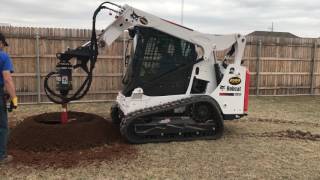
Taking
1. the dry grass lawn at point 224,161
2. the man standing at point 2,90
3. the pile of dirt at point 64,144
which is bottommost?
the dry grass lawn at point 224,161

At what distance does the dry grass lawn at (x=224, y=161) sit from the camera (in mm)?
5910

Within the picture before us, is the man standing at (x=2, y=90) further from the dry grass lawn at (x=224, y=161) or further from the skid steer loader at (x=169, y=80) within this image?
the skid steer loader at (x=169, y=80)

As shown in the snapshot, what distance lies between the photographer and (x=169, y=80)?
8.09 metres

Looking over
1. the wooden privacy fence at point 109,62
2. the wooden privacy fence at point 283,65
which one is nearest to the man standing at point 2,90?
the wooden privacy fence at point 109,62

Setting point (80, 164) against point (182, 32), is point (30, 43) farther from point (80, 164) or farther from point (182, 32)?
point (80, 164)

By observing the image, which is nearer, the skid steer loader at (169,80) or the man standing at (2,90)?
the man standing at (2,90)

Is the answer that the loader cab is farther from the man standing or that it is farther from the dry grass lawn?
the man standing

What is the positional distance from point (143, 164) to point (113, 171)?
590 mm

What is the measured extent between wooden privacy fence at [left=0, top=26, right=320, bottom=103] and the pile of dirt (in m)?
3.50

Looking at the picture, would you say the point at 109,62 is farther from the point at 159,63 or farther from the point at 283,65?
the point at 283,65

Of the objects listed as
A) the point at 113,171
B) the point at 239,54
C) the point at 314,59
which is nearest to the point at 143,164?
the point at 113,171

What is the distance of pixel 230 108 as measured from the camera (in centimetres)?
838

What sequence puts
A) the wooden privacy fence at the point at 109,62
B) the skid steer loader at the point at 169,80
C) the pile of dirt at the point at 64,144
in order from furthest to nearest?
the wooden privacy fence at the point at 109,62
the skid steer loader at the point at 169,80
the pile of dirt at the point at 64,144

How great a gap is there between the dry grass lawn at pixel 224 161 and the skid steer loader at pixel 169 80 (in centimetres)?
42
